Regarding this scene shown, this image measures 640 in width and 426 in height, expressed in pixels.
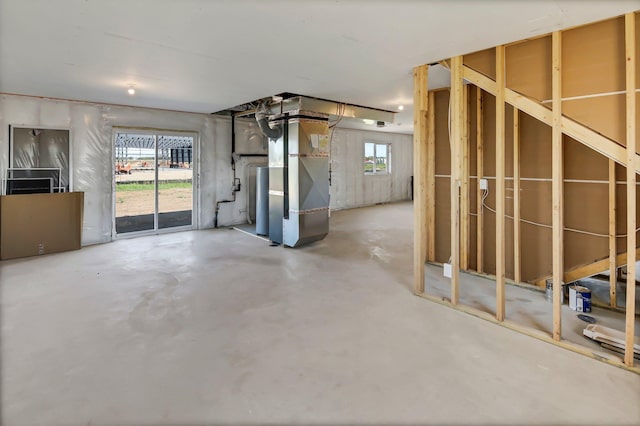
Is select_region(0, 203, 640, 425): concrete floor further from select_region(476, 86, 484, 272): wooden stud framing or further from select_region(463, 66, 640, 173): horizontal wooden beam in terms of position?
select_region(463, 66, 640, 173): horizontal wooden beam

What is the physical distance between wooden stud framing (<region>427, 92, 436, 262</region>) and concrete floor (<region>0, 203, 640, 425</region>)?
94 cm

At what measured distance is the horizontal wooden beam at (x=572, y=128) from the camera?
2.29 m

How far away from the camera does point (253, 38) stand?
9.06 ft

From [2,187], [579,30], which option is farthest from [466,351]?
[2,187]

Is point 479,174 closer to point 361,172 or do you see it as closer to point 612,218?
point 612,218

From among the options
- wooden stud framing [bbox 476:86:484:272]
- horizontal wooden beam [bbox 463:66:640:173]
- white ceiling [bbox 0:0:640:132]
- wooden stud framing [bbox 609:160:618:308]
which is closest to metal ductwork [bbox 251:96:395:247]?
white ceiling [bbox 0:0:640:132]

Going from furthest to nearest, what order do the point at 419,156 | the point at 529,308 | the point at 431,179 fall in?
the point at 431,179 < the point at 419,156 < the point at 529,308

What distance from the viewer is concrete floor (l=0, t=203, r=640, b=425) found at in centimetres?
182

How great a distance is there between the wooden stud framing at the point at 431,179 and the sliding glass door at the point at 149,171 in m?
4.59

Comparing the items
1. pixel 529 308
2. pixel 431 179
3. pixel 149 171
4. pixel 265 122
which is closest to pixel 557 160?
pixel 529 308

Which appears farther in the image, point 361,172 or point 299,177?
point 361,172

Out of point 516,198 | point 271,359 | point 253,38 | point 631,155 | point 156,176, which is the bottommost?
point 271,359

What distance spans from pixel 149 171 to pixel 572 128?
6.51m

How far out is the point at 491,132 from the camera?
4004 mm
